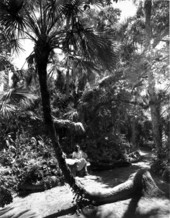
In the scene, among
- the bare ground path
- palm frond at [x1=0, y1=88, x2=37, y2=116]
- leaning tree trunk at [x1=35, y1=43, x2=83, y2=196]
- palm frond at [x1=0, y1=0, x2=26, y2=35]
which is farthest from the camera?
palm frond at [x1=0, y1=88, x2=37, y2=116]

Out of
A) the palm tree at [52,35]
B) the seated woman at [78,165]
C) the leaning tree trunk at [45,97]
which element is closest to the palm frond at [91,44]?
the palm tree at [52,35]

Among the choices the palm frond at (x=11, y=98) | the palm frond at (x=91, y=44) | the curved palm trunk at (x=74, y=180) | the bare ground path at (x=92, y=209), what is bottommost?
the bare ground path at (x=92, y=209)

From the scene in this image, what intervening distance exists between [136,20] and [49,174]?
30.9 feet

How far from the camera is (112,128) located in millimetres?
Result: 14383

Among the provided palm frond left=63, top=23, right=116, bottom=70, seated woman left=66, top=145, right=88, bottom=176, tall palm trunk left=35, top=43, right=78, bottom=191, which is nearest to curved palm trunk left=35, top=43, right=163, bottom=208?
tall palm trunk left=35, top=43, right=78, bottom=191

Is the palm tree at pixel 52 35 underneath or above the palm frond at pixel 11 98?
above

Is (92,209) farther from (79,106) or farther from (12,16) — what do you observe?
(79,106)

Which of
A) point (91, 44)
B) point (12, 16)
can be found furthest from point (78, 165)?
point (12, 16)

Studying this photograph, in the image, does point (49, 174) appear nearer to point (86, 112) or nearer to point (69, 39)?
point (86, 112)

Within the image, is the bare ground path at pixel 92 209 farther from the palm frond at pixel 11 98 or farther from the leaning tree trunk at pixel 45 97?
the palm frond at pixel 11 98

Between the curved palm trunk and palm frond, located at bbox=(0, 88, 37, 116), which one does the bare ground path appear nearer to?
the curved palm trunk

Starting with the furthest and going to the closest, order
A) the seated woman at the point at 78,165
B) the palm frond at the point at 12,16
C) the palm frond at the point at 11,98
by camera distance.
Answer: the seated woman at the point at 78,165 < the palm frond at the point at 11,98 < the palm frond at the point at 12,16

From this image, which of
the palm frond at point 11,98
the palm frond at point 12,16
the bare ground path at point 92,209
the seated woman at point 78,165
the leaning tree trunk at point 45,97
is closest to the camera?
the palm frond at point 12,16

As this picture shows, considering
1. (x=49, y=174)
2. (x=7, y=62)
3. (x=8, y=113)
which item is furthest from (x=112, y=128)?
(x=7, y=62)
